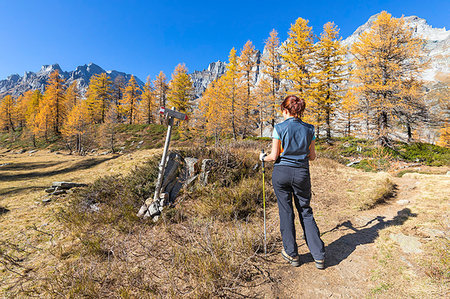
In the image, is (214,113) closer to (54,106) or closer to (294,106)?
(294,106)

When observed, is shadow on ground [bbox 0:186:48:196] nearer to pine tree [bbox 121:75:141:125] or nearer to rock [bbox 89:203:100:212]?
rock [bbox 89:203:100:212]

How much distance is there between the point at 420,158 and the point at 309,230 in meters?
15.1

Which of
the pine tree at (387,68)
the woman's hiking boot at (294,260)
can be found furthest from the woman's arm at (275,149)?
the pine tree at (387,68)

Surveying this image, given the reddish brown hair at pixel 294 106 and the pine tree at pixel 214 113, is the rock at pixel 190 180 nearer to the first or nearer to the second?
the reddish brown hair at pixel 294 106

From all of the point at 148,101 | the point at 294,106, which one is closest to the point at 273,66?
the point at 294,106

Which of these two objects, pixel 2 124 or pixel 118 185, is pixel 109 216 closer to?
pixel 118 185

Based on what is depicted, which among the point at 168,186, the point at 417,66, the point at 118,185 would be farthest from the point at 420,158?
the point at 118,185

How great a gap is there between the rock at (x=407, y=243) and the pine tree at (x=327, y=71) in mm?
15800

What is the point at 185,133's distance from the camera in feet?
73.3

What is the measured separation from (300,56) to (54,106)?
130 ft

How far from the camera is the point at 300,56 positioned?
17484 millimetres

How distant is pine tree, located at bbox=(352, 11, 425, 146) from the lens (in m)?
13.3

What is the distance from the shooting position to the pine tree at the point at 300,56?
1712 cm

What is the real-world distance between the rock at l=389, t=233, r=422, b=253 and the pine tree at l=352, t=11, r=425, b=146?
13515mm
